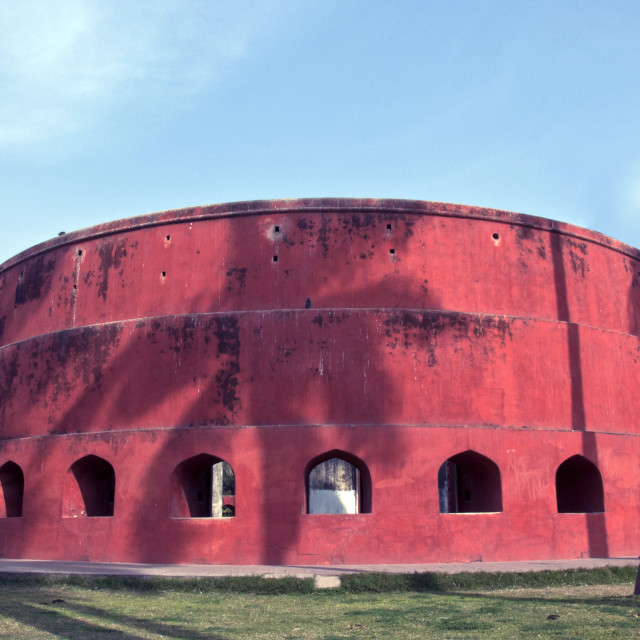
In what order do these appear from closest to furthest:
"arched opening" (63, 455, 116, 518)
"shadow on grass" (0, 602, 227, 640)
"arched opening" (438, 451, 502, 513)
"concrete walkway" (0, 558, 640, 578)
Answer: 1. "shadow on grass" (0, 602, 227, 640)
2. "concrete walkway" (0, 558, 640, 578)
3. "arched opening" (438, 451, 502, 513)
4. "arched opening" (63, 455, 116, 518)

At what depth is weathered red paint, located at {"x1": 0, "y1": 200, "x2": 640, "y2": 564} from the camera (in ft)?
35.8

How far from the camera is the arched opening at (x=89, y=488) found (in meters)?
12.1

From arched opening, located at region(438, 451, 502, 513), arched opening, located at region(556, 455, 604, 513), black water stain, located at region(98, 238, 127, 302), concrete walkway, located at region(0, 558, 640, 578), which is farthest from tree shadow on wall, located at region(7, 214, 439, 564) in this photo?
arched opening, located at region(556, 455, 604, 513)

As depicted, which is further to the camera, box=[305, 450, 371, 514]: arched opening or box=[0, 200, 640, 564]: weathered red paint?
box=[305, 450, 371, 514]: arched opening

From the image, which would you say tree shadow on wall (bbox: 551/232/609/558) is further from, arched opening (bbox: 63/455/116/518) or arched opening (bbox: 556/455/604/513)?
arched opening (bbox: 63/455/116/518)

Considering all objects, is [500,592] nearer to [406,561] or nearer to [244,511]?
[406,561]

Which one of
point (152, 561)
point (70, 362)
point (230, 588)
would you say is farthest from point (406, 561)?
point (70, 362)

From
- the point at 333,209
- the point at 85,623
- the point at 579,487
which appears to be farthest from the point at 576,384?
the point at 85,623

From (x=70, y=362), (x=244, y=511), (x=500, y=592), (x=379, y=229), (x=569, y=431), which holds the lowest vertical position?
(x=500, y=592)

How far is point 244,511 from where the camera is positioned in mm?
10844

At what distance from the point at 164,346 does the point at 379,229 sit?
3.93 m

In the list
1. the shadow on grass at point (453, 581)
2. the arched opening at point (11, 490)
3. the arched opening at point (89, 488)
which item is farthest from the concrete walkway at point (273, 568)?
the arched opening at point (11, 490)

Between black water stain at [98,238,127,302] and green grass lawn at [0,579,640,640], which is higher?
black water stain at [98,238,127,302]

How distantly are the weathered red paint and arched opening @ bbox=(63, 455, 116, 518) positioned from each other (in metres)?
0.09
